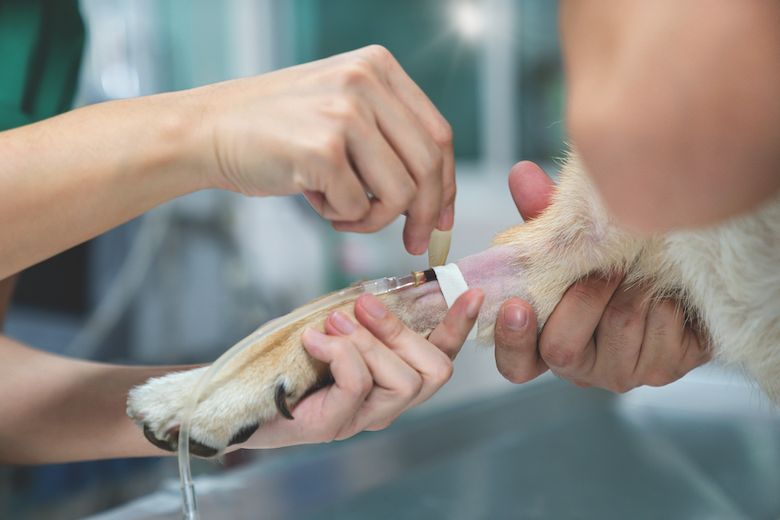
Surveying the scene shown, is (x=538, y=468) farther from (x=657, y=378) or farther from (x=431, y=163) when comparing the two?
(x=431, y=163)

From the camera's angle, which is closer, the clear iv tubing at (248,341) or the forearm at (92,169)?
the forearm at (92,169)

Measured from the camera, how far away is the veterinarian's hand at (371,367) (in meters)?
0.66

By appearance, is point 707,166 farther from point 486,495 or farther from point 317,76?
point 486,495

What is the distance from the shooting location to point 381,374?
0.66m

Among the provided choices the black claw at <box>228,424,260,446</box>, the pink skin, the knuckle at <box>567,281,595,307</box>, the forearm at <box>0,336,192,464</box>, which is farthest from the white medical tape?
the forearm at <box>0,336,192,464</box>

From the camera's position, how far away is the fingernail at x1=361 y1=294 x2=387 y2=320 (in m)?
0.68

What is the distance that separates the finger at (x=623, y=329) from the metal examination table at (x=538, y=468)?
0.17 meters

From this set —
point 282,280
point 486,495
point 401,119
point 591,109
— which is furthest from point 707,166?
point 282,280

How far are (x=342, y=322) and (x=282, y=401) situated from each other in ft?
0.32

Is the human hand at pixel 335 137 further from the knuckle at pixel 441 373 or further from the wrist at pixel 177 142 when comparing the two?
the knuckle at pixel 441 373

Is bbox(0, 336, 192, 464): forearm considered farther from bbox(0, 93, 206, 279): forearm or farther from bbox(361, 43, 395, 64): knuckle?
bbox(361, 43, 395, 64): knuckle

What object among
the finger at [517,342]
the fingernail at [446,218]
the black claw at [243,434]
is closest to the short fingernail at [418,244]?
the fingernail at [446,218]

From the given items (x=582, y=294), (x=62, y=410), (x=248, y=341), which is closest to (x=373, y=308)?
(x=248, y=341)

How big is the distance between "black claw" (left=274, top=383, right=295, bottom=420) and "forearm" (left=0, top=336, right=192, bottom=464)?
23 centimetres
